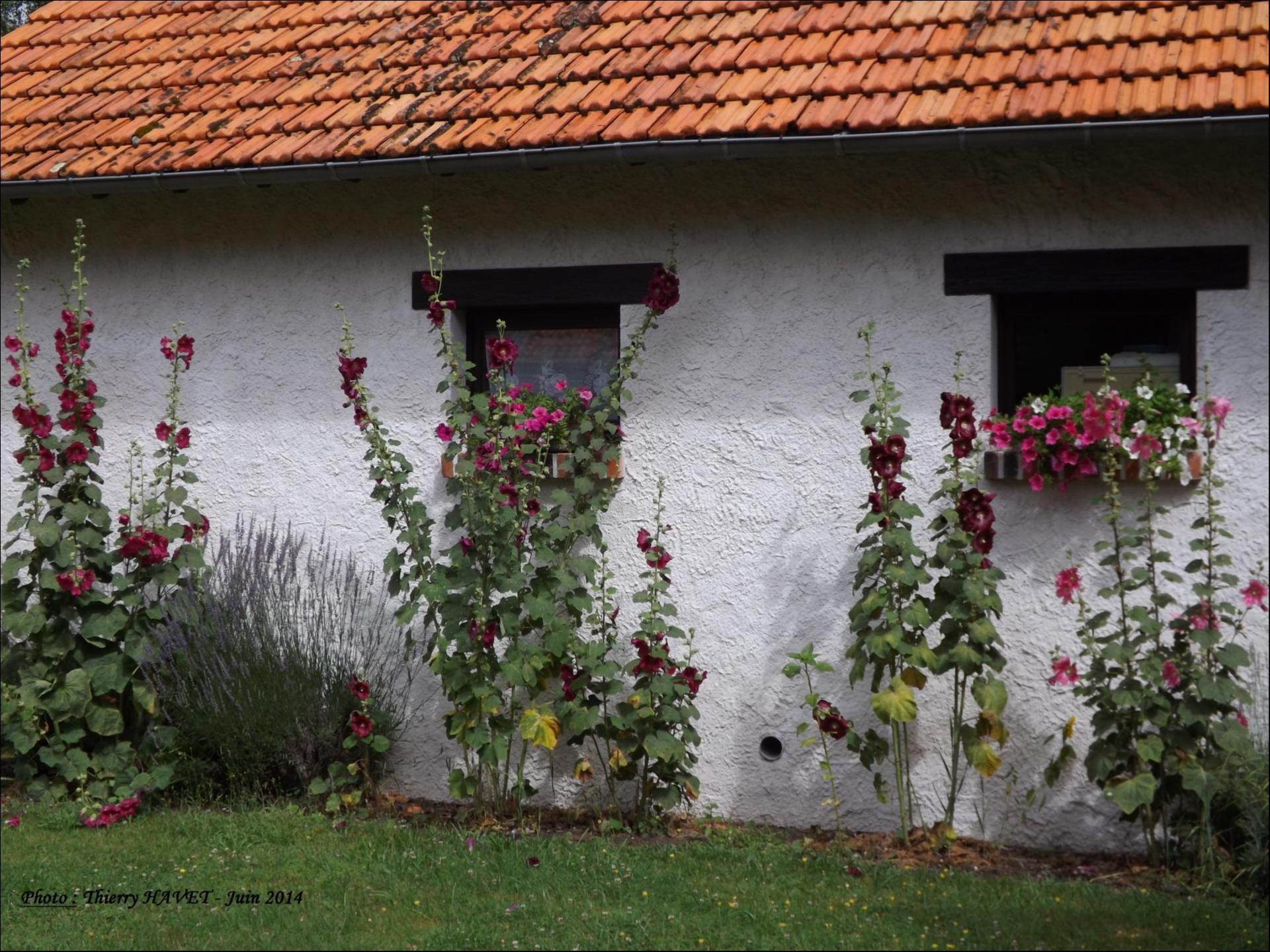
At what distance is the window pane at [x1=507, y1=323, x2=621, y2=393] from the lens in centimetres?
640

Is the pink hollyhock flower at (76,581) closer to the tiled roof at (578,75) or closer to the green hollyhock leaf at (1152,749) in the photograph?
the tiled roof at (578,75)

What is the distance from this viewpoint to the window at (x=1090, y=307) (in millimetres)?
5383

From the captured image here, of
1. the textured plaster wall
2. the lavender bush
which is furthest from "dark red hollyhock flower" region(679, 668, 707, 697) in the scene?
the lavender bush

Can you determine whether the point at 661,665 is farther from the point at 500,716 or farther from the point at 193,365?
the point at 193,365

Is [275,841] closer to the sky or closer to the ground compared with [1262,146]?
closer to the ground

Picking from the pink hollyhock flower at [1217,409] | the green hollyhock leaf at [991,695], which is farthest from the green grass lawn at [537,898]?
the pink hollyhock flower at [1217,409]

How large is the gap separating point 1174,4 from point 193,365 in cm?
467

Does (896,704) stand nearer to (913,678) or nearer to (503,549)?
(913,678)

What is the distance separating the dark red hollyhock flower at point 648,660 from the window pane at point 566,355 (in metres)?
1.28

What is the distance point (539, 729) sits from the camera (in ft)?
18.6

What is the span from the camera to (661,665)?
18.7 feet

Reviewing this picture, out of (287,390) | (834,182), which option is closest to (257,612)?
(287,390)

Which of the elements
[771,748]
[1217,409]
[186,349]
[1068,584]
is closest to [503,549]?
[771,748]

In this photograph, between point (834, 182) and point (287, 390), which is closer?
point (834, 182)
